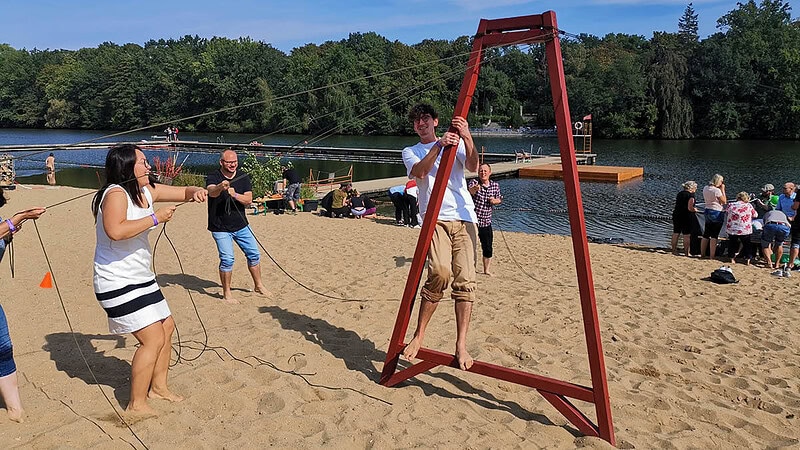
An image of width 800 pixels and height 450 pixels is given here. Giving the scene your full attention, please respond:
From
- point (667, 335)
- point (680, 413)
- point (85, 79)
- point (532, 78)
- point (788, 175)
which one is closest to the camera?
point (680, 413)

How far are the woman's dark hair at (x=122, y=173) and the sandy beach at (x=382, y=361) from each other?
1.40 m

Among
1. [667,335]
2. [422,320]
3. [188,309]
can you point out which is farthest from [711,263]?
[188,309]

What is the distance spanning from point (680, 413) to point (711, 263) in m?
7.29

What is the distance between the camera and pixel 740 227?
10.8 meters

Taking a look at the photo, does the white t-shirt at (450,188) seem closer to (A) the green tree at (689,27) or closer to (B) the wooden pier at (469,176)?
(B) the wooden pier at (469,176)

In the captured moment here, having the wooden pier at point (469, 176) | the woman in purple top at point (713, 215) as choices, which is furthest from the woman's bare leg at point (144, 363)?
the wooden pier at point (469, 176)

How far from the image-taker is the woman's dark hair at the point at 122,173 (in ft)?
12.3

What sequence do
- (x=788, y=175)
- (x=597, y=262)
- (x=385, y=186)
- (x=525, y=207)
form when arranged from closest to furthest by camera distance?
(x=597, y=262) → (x=525, y=207) → (x=385, y=186) → (x=788, y=175)

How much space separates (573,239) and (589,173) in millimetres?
27834

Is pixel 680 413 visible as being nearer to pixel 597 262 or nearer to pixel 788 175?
pixel 597 262

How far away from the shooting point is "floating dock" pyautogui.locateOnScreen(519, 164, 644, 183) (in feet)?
97.3

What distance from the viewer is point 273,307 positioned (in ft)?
22.0

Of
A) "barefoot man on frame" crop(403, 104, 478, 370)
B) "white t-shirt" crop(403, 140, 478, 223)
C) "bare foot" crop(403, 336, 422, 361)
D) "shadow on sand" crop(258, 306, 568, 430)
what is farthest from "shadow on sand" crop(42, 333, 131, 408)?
"white t-shirt" crop(403, 140, 478, 223)

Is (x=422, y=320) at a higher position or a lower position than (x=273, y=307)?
higher
